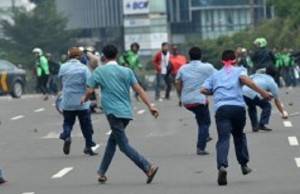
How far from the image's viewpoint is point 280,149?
63.5 ft

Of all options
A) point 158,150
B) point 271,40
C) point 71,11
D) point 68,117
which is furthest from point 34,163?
point 71,11

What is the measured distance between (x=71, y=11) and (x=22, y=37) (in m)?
32.0

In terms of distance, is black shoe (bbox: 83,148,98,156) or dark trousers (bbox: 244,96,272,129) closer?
black shoe (bbox: 83,148,98,156)

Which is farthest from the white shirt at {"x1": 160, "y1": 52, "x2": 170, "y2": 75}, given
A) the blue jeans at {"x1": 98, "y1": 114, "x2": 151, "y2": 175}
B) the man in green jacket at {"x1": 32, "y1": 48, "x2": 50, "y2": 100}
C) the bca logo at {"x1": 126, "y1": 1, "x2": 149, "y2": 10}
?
the bca logo at {"x1": 126, "y1": 1, "x2": 149, "y2": 10}

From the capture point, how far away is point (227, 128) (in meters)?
15.1

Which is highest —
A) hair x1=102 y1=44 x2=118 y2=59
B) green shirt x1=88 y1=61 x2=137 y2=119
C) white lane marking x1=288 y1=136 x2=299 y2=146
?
hair x1=102 y1=44 x2=118 y2=59

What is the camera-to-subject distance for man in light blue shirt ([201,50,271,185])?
15.1 metres

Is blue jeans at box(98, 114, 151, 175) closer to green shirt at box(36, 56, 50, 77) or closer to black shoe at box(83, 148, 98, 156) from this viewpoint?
black shoe at box(83, 148, 98, 156)

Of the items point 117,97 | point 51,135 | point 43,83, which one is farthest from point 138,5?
point 117,97

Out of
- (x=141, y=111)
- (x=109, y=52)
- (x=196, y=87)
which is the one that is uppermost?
(x=109, y=52)

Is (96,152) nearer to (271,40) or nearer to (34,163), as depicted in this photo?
(34,163)

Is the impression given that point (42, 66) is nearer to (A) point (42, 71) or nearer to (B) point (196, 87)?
(A) point (42, 71)

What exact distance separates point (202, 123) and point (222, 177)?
4110 mm

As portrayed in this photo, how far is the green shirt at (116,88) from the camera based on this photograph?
611 inches
